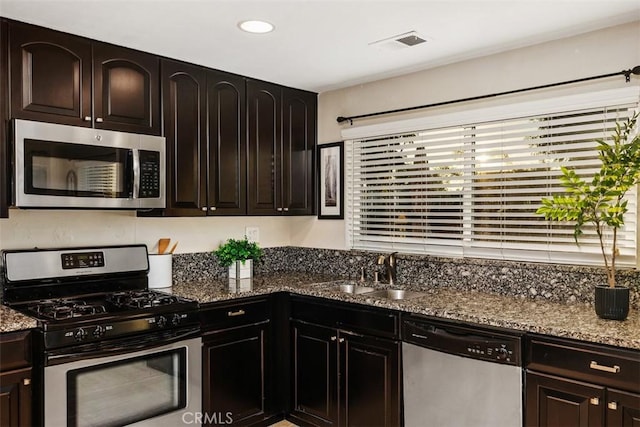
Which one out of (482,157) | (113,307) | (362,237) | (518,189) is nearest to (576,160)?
(518,189)

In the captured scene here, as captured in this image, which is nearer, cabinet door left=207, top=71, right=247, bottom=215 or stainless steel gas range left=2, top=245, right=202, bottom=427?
stainless steel gas range left=2, top=245, right=202, bottom=427

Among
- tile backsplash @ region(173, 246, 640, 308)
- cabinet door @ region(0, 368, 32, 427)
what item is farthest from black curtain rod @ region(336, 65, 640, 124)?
cabinet door @ region(0, 368, 32, 427)

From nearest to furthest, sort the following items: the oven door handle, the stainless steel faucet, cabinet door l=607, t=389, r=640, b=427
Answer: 1. cabinet door l=607, t=389, r=640, b=427
2. the oven door handle
3. the stainless steel faucet

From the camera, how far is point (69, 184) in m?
2.61

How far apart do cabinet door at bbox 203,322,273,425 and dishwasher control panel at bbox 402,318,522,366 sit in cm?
98

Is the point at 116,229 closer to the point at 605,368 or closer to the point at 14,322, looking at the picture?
the point at 14,322

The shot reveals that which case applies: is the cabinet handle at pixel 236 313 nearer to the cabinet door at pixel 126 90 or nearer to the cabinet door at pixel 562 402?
the cabinet door at pixel 126 90

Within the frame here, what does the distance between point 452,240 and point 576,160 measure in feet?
2.82

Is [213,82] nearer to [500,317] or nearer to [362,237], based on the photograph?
[362,237]

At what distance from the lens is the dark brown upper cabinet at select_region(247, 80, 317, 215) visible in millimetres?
3555

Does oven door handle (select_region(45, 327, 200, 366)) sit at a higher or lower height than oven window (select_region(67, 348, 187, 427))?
higher

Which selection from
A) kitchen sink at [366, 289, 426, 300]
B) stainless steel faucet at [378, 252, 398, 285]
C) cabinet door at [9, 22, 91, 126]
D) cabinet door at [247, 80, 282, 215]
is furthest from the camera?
cabinet door at [247, 80, 282, 215]

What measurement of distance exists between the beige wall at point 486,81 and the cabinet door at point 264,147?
44 cm

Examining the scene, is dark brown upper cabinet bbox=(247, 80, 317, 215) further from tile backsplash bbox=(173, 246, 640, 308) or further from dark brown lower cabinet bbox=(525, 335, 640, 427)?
dark brown lower cabinet bbox=(525, 335, 640, 427)
